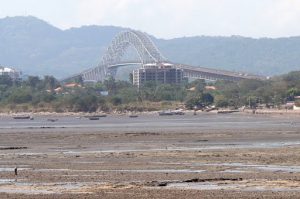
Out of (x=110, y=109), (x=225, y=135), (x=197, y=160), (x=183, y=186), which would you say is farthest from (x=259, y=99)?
(x=183, y=186)

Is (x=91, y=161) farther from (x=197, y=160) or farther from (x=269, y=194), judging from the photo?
(x=269, y=194)

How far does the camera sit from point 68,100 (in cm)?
18300

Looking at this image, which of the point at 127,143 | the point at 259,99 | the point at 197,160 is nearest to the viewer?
the point at 197,160

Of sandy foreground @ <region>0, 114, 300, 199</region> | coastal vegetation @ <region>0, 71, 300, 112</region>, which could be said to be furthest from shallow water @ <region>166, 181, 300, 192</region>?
coastal vegetation @ <region>0, 71, 300, 112</region>

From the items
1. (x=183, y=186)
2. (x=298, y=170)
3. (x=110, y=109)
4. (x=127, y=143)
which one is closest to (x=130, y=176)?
(x=183, y=186)

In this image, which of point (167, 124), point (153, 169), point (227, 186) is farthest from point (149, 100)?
point (227, 186)

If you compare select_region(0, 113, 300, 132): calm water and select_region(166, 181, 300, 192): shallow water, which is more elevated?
select_region(0, 113, 300, 132): calm water

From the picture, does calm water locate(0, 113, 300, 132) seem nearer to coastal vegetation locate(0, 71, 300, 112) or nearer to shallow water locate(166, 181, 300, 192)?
coastal vegetation locate(0, 71, 300, 112)

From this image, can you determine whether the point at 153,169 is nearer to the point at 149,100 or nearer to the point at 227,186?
the point at 227,186

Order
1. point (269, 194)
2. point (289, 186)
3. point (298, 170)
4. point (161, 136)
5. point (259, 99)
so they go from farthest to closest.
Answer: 1. point (259, 99)
2. point (161, 136)
3. point (298, 170)
4. point (289, 186)
5. point (269, 194)

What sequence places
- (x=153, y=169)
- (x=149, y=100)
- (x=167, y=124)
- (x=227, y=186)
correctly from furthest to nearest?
1. (x=149, y=100)
2. (x=167, y=124)
3. (x=153, y=169)
4. (x=227, y=186)

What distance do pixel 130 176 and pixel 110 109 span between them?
144m

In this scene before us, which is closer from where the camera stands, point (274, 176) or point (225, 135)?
point (274, 176)

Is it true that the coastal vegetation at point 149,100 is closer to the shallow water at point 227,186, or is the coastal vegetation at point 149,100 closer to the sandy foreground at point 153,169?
the sandy foreground at point 153,169
